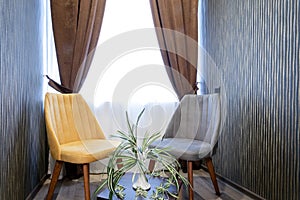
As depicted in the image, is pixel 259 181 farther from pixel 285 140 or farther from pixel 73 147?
pixel 73 147

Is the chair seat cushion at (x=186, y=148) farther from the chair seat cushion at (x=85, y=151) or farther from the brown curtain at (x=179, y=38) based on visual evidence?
the brown curtain at (x=179, y=38)

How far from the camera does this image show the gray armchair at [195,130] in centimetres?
219

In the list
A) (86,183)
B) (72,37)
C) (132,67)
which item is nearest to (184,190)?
(86,183)

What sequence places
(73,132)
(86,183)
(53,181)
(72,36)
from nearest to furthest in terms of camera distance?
(86,183) → (53,181) → (73,132) → (72,36)

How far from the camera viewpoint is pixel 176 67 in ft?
10.3

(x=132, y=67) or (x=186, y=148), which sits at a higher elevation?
(x=132, y=67)

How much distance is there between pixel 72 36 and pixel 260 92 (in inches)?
77.6

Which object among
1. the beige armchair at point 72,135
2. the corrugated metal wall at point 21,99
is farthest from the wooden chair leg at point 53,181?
the corrugated metal wall at point 21,99

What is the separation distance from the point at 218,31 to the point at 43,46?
1.85m

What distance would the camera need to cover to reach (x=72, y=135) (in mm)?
2584

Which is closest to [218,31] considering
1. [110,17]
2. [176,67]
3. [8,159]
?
[176,67]

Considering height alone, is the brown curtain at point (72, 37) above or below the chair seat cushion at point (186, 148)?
above

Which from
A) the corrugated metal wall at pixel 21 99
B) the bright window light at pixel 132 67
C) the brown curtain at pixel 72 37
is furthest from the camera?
the bright window light at pixel 132 67

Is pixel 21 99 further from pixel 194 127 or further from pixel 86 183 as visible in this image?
pixel 194 127
